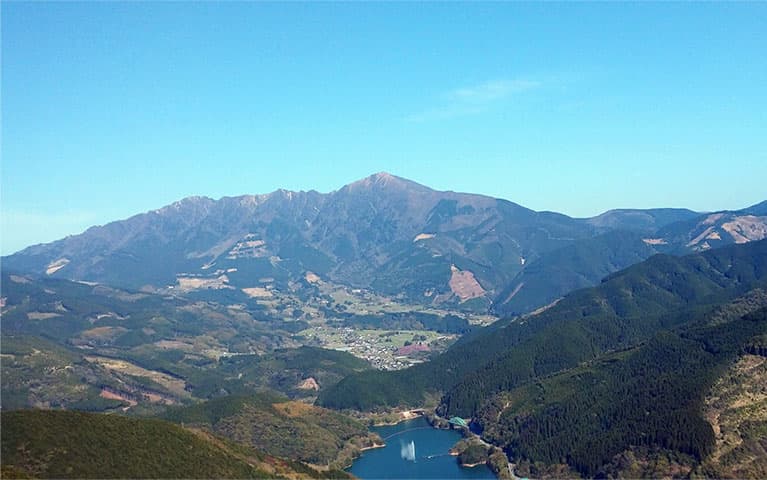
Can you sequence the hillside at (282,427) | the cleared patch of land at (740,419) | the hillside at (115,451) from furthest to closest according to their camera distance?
1. the hillside at (282,427)
2. the cleared patch of land at (740,419)
3. the hillside at (115,451)

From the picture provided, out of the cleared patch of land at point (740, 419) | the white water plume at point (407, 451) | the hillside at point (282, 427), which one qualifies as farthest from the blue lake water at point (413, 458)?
the cleared patch of land at point (740, 419)

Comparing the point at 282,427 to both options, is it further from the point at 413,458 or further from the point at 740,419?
the point at 740,419

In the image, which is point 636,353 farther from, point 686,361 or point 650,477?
point 650,477

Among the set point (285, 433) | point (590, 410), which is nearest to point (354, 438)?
point (285, 433)

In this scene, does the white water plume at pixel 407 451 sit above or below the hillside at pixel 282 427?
below

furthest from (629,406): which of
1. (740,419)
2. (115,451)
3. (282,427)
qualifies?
(115,451)

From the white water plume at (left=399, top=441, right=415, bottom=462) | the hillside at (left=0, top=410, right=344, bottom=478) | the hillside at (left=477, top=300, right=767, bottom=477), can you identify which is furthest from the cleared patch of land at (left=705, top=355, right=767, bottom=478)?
the hillside at (left=0, top=410, right=344, bottom=478)

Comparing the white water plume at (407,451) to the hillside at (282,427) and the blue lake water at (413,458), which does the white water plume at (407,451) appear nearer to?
the blue lake water at (413,458)
